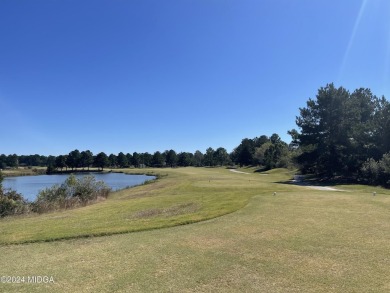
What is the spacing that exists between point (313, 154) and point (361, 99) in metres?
10.4

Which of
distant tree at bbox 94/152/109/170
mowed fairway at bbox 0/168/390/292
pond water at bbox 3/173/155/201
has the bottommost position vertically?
pond water at bbox 3/173/155/201

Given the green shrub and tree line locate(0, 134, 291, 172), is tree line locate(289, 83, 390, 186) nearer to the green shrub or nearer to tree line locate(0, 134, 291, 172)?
the green shrub

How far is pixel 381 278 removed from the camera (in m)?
6.49

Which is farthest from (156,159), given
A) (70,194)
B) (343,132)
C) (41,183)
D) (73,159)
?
(70,194)

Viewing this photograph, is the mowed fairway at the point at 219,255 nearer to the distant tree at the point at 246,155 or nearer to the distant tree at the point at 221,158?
the distant tree at the point at 246,155

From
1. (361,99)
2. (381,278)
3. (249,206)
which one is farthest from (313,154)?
(381,278)

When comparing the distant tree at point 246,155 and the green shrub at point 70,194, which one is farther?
the distant tree at point 246,155

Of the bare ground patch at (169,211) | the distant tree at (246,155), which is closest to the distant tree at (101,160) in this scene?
the distant tree at (246,155)

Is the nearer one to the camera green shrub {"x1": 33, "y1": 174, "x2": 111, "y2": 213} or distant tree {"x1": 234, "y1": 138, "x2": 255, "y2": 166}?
green shrub {"x1": 33, "y1": 174, "x2": 111, "y2": 213}

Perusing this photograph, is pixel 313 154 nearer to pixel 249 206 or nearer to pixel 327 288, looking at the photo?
pixel 249 206

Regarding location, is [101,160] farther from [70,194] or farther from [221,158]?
[70,194]

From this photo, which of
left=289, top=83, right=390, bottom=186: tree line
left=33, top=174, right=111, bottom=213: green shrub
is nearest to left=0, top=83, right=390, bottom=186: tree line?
left=289, top=83, right=390, bottom=186: tree line

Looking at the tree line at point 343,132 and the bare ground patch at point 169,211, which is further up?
the tree line at point 343,132

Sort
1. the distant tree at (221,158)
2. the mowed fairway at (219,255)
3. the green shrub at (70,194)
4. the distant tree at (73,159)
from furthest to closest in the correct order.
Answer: the distant tree at (221,158) → the distant tree at (73,159) → the green shrub at (70,194) → the mowed fairway at (219,255)
